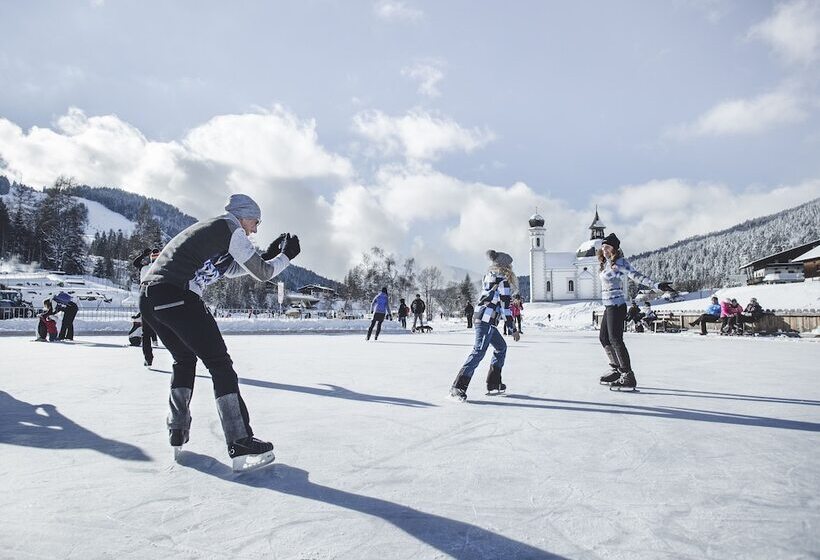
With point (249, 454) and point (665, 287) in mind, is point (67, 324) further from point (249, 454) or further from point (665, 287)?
point (665, 287)

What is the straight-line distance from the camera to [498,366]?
16.9 ft

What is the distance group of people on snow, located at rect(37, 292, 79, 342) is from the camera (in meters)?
13.8

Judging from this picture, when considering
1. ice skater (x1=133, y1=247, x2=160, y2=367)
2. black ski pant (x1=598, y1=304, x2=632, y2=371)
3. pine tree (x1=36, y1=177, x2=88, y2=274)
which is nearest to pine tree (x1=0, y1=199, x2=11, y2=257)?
pine tree (x1=36, y1=177, x2=88, y2=274)

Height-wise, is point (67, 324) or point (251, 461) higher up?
point (67, 324)

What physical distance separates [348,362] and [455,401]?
13.1 ft

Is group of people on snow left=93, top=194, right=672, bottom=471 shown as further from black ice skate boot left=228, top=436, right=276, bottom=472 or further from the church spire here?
the church spire

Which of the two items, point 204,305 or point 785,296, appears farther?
point 785,296

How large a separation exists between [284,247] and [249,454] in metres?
1.21

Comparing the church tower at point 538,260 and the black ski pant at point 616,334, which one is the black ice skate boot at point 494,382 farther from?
the church tower at point 538,260

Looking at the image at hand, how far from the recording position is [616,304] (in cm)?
552

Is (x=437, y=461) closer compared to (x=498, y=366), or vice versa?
(x=437, y=461)

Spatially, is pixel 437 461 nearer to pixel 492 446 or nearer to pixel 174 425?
pixel 492 446

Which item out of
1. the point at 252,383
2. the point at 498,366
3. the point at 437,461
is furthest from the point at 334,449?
the point at 252,383

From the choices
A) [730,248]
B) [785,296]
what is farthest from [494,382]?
[730,248]
